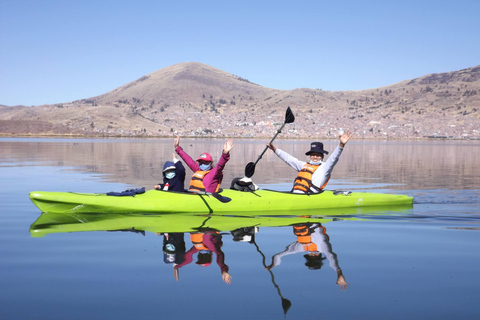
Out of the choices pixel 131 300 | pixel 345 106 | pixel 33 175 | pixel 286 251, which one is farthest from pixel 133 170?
pixel 345 106

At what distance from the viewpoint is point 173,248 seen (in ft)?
24.7

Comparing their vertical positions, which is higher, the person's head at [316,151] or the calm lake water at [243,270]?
the person's head at [316,151]

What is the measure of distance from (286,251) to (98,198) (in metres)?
4.98

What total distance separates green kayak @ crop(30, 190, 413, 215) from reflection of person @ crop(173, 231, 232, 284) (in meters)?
2.20

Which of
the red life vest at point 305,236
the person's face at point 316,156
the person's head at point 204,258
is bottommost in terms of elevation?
the red life vest at point 305,236

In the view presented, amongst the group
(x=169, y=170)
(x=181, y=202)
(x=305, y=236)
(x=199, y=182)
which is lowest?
(x=305, y=236)

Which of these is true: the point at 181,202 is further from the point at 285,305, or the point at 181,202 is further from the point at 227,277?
the point at 285,305

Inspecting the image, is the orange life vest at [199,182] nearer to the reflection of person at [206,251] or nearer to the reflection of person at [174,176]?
the reflection of person at [174,176]

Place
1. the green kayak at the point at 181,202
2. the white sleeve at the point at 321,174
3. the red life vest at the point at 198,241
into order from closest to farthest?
the red life vest at the point at 198,241 → the green kayak at the point at 181,202 → the white sleeve at the point at 321,174

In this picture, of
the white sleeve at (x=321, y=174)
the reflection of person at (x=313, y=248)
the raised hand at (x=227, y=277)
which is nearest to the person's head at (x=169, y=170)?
the reflection of person at (x=313, y=248)

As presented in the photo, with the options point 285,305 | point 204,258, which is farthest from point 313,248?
point 285,305

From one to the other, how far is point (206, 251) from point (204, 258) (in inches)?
16.6

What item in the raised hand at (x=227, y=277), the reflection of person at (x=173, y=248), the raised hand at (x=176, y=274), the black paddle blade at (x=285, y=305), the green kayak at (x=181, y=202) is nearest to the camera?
the black paddle blade at (x=285, y=305)

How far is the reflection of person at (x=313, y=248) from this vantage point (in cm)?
649
